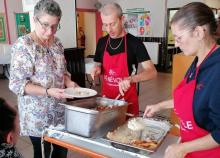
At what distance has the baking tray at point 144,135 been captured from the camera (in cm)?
104

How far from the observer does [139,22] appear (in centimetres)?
747

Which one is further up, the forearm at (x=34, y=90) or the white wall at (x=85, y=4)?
the white wall at (x=85, y=4)

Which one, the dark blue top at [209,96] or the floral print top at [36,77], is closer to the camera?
the dark blue top at [209,96]

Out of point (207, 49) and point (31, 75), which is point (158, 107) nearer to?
point (207, 49)

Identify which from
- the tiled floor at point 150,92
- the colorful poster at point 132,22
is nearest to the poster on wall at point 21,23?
the tiled floor at point 150,92

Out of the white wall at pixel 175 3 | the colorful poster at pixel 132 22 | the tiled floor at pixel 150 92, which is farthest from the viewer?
the colorful poster at pixel 132 22

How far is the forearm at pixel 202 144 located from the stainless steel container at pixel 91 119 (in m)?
0.44

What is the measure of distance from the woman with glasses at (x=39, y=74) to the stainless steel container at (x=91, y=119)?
0.14m

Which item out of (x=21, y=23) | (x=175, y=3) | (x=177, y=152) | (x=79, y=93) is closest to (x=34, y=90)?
(x=79, y=93)

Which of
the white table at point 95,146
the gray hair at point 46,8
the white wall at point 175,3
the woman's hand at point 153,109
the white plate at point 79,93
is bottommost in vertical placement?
the white table at point 95,146

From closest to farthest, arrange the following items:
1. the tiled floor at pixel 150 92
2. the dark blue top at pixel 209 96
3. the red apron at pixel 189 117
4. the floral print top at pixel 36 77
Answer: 1. the dark blue top at pixel 209 96
2. the red apron at pixel 189 117
3. the floral print top at pixel 36 77
4. the tiled floor at pixel 150 92

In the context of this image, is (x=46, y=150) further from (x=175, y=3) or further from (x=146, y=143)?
(x=175, y=3)

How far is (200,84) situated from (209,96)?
71 millimetres

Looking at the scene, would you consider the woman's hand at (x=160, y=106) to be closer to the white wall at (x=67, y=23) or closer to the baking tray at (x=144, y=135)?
the baking tray at (x=144, y=135)
